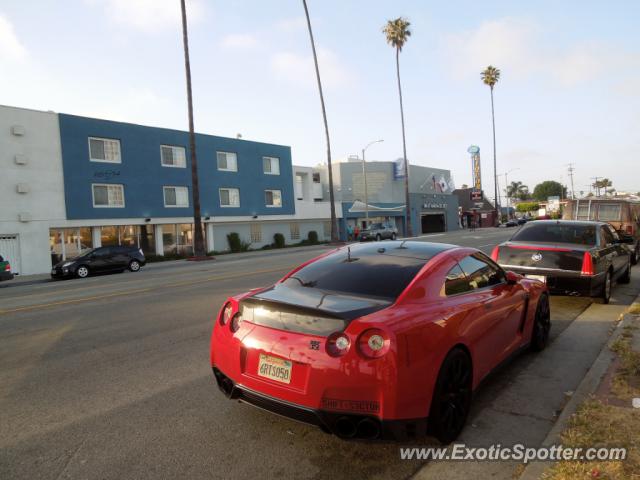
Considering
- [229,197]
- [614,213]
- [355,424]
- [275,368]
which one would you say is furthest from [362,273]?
[229,197]

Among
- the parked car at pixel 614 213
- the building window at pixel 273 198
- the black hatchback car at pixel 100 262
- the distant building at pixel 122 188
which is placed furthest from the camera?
the building window at pixel 273 198

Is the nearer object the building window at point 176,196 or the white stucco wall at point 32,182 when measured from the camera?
the white stucco wall at point 32,182

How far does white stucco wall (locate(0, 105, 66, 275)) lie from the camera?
2389 centimetres

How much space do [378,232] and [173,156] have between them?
1845 cm

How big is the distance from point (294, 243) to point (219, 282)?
2902cm

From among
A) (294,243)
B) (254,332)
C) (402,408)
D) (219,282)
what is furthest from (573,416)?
(294,243)

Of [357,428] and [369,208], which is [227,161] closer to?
[369,208]

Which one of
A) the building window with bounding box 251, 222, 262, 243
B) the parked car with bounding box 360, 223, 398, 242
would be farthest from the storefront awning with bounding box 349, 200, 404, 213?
the building window with bounding box 251, 222, 262, 243

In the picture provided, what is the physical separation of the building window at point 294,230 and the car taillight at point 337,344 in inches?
1530

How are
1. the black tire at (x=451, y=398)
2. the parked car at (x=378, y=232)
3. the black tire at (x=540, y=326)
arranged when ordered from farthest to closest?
the parked car at (x=378, y=232) < the black tire at (x=540, y=326) < the black tire at (x=451, y=398)

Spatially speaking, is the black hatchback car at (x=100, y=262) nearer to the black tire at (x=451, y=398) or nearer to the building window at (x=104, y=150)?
the building window at (x=104, y=150)

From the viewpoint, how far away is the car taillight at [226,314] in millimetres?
3768

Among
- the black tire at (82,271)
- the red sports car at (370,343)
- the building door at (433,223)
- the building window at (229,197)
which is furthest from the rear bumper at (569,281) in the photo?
the building door at (433,223)

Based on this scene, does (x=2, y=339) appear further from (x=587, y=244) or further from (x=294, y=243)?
(x=294, y=243)
